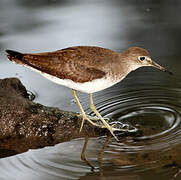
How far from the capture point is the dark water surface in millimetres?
5660

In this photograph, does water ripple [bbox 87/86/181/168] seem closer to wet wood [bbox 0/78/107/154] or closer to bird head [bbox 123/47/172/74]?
wet wood [bbox 0/78/107/154]

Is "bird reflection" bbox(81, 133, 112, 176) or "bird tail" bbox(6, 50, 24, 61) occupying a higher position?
"bird tail" bbox(6, 50, 24, 61)

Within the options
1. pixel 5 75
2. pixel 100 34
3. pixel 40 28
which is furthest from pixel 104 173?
pixel 40 28

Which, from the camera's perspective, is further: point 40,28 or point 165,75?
point 40,28

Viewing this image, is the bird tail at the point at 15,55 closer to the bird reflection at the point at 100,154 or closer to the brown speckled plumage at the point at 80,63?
the brown speckled plumage at the point at 80,63

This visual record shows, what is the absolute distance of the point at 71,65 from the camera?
6.25m

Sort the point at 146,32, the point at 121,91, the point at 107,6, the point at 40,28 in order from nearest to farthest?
the point at 121,91 < the point at 146,32 < the point at 40,28 < the point at 107,6

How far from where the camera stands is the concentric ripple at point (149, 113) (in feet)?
20.2

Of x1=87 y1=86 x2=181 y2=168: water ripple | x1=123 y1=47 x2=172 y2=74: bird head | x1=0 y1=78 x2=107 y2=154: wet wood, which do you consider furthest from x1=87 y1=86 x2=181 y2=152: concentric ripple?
x1=123 y1=47 x2=172 y2=74: bird head

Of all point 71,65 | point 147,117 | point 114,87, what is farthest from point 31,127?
point 114,87

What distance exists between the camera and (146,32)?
1002 cm

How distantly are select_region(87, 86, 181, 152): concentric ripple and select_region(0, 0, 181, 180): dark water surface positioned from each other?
0.05 feet

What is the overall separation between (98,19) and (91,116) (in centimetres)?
461

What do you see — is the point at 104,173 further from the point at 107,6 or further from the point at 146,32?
the point at 107,6
